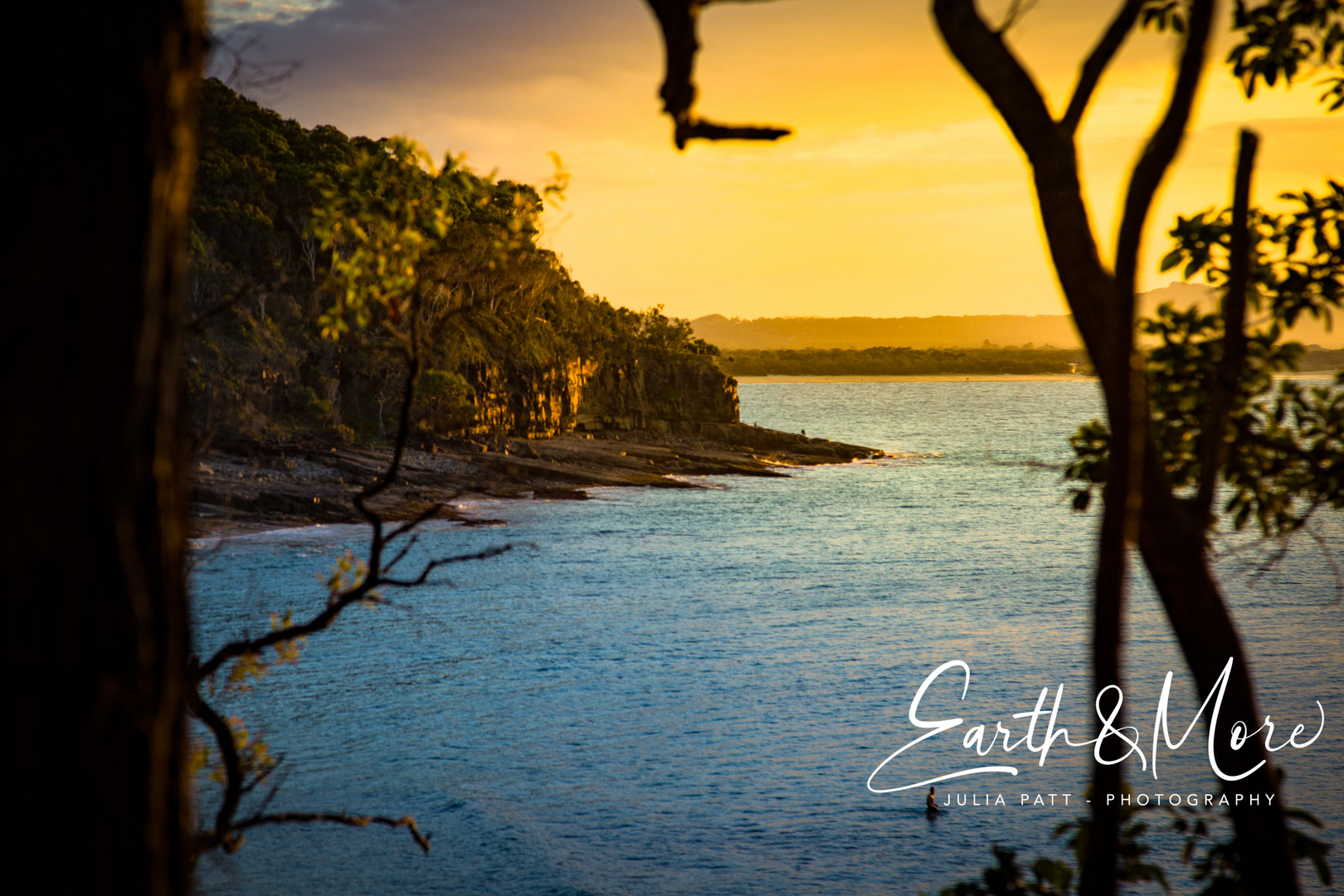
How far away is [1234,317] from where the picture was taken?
4.17 meters

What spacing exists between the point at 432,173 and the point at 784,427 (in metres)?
134

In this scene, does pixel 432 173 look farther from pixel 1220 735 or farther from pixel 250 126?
pixel 250 126

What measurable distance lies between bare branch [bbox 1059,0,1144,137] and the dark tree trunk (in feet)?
10.0

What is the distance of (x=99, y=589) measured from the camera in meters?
1.96

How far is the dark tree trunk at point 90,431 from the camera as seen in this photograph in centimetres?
188

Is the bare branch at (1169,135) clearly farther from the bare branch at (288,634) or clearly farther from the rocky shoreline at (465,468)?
the rocky shoreline at (465,468)

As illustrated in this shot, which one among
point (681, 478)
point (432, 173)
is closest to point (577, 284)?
Answer: point (681, 478)

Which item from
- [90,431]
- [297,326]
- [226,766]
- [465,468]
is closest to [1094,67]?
[90,431]

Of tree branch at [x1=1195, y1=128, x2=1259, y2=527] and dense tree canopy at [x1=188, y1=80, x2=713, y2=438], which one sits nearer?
tree branch at [x1=1195, y1=128, x2=1259, y2=527]

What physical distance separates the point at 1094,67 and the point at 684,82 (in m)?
1.68

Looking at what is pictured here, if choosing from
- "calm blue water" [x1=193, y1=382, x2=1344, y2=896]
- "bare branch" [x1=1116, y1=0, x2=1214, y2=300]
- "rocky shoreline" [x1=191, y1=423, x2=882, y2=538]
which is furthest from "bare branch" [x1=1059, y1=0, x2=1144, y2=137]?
"rocky shoreline" [x1=191, y1=423, x2=882, y2=538]

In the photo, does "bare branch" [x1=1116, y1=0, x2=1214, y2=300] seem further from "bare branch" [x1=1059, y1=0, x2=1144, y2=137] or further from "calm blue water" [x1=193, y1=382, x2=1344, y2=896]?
"calm blue water" [x1=193, y1=382, x2=1344, y2=896]

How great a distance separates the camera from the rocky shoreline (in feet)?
149

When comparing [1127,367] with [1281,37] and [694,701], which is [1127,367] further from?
[694,701]
